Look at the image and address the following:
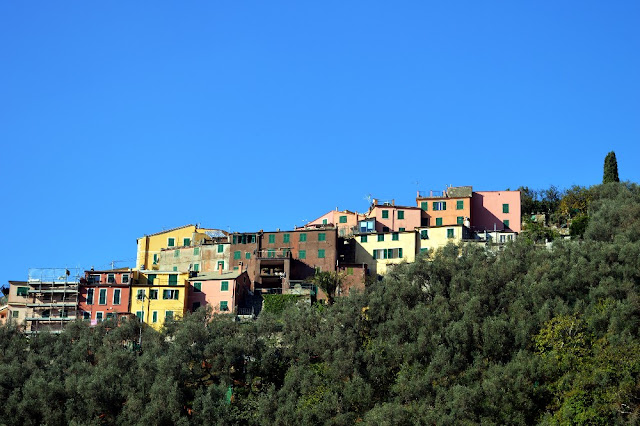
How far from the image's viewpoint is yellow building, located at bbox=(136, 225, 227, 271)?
94.1m

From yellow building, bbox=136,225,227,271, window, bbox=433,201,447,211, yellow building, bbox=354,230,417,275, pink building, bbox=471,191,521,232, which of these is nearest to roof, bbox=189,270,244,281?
yellow building, bbox=136,225,227,271

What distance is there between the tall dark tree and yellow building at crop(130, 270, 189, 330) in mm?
41115

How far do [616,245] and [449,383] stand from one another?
17917mm

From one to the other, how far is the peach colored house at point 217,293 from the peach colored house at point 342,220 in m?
13.1

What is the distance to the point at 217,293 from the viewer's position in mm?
82062

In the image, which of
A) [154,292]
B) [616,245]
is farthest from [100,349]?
[616,245]

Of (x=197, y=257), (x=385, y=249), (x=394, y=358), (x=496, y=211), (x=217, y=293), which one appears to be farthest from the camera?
(x=496, y=211)

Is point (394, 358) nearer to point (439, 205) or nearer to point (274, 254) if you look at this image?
point (274, 254)

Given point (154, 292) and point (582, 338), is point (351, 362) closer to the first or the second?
point (582, 338)

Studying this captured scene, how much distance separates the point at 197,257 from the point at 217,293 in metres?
9.36

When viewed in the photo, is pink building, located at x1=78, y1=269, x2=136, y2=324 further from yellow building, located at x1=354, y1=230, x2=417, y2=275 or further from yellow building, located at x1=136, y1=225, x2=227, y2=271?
yellow building, located at x1=354, y1=230, x2=417, y2=275

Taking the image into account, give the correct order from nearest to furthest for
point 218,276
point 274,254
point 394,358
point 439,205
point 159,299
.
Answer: point 394,358 < point 159,299 < point 218,276 < point 274,254 < point 439,205

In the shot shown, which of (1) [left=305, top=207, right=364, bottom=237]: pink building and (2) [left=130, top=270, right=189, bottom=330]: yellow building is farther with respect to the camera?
(1) [left=305, top=207, right=364, bottom=237]: pink building

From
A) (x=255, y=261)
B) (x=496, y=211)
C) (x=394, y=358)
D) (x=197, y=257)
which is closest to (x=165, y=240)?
(x=197, y=257)
